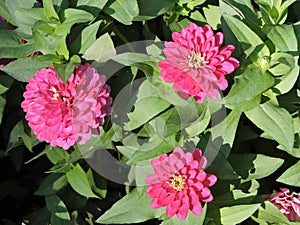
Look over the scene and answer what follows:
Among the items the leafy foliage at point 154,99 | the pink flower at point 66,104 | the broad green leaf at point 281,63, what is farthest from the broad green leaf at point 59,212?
the broad green leaf at point 281,63

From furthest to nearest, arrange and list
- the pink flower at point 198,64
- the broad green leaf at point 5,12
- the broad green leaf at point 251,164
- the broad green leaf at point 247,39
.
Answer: the broad green leaf at point 5,12, the broad green leaf at point 251,164, the broad green leaf at point 247,39, the pink flower at point 198,64

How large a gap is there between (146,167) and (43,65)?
15.3 inches

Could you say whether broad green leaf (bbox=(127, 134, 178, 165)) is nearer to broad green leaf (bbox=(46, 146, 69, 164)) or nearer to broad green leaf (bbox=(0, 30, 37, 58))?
broad green leaf (bbox=(46, 146, 69, 164))

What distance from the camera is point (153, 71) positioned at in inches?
57.6

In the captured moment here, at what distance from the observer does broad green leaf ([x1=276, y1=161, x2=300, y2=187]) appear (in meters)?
1.56

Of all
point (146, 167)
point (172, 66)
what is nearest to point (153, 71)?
point (172, 66)

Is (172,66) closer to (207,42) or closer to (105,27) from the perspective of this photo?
(207,42)

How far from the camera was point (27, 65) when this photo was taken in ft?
4.96

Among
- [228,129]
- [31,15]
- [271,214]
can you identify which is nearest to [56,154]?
[31,15]

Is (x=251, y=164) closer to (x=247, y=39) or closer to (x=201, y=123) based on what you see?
(x=201, y=123)

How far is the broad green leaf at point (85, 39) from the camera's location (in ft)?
4.86

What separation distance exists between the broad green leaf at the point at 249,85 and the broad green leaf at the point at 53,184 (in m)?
0.58

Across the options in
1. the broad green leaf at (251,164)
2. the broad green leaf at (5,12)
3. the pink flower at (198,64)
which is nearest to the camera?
the pink flower at (198,64)

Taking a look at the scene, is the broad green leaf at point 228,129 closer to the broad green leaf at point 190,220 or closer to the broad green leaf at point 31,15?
the broad green leaf at point 190,220
